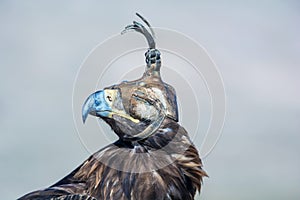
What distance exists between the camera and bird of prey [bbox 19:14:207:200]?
14.6 m

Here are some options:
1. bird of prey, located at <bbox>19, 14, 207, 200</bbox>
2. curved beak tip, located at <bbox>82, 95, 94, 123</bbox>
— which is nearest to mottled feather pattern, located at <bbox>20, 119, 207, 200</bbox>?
bird of prey, located at <bbox>19, 14, 207, 200</bbox>

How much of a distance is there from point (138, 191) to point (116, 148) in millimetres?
1012

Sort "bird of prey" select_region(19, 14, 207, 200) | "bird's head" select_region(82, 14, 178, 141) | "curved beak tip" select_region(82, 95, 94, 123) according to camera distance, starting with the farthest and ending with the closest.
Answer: "bird of prey" select_region(19, 14, 207, 200), "bird's head" select_region(82, 14, 178, 141), "curved beak tip" select_region(82, 95, 94, 123)

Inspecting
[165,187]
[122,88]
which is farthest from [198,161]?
[122,88]

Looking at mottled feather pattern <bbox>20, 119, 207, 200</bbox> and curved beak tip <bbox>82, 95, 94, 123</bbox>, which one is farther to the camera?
mottled feather pattern <bbox>20, 119, 207, 200</bbox>

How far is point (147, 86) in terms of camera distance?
14.7 metres

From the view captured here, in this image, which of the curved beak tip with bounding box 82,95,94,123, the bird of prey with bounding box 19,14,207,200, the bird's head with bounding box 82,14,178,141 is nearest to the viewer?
the curved beak tip with bounding box 82,95,94,123

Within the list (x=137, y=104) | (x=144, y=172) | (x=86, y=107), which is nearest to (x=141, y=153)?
(x=144, y=172)

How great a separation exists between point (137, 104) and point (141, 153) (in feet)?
3.13

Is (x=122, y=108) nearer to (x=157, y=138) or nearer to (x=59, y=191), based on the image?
(x=157, y=138)

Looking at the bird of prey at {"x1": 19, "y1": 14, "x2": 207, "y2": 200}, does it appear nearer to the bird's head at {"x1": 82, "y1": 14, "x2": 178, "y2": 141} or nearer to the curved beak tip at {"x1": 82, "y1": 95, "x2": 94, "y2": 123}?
the bird's head at {"x1": 82, "y1": 14, "x2": 178, "y2": 141}

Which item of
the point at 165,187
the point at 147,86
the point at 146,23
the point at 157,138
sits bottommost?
the point at 165,187

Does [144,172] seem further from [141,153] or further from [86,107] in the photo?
[86,107]

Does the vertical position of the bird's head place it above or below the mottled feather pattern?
above
